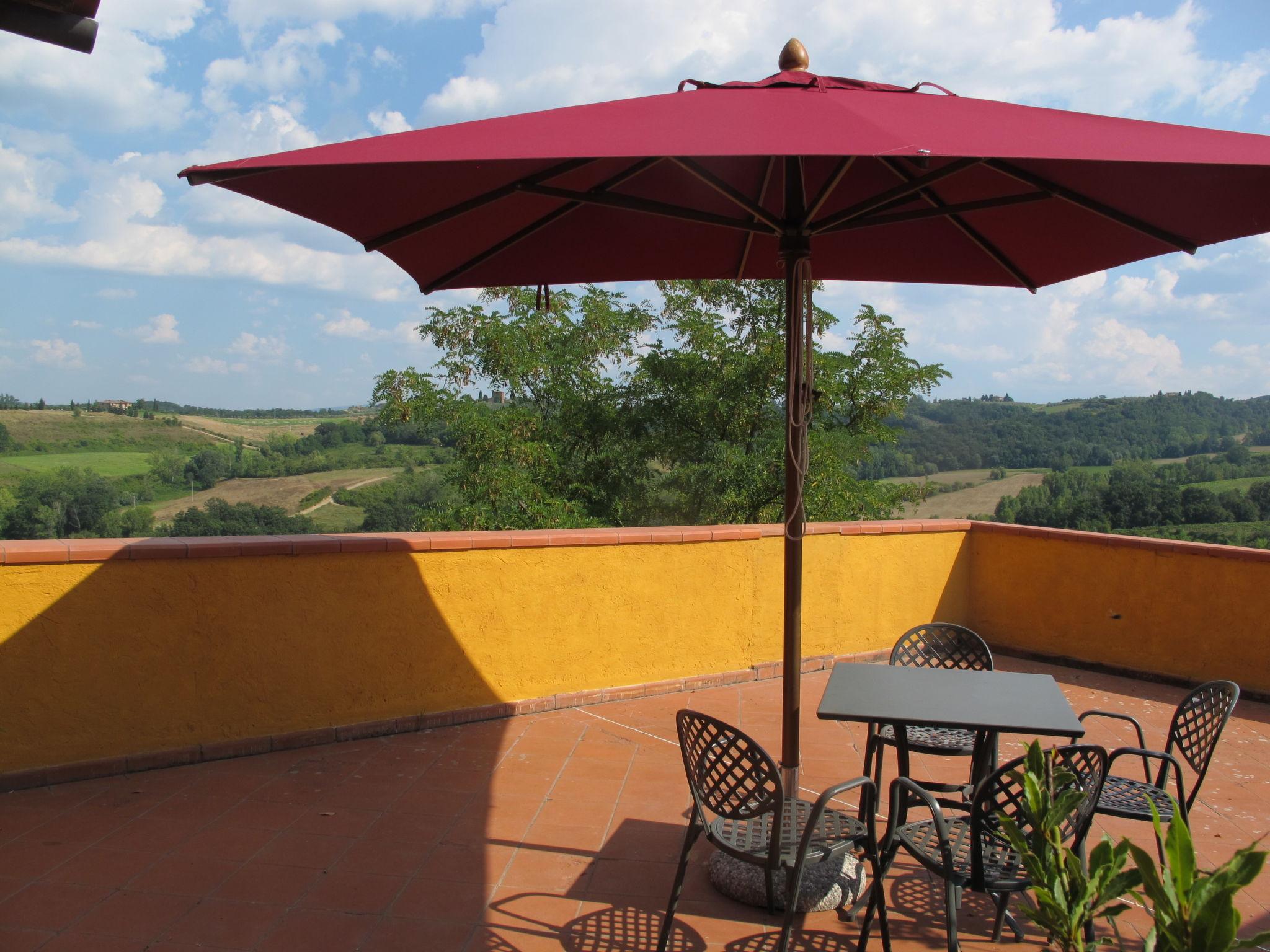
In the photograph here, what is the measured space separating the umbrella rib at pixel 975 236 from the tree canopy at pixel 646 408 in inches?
222

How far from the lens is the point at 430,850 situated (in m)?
3.34

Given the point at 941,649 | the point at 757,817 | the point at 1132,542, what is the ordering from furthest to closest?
the point at 1132,542 → the point at 941,649 → the point at 757,817

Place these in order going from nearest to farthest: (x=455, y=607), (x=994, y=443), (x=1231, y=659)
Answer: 1. (x=455, y=607)
2. (x=1231, y=659)
3. (x=994, y=443)

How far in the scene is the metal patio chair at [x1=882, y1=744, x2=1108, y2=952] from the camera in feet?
7.83

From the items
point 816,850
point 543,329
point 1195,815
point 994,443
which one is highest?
point 543,329

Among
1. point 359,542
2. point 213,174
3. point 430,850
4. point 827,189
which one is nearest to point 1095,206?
point 827,189

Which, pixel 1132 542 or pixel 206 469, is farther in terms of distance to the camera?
pixel 206 469

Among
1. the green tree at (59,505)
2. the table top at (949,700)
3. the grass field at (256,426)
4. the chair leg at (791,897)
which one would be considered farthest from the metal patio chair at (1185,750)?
the grass field at (256,426)

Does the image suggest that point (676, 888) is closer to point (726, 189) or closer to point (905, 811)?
point (905, 811)

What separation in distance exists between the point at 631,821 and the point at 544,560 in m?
1.68

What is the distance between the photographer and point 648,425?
A: 35.5 feet

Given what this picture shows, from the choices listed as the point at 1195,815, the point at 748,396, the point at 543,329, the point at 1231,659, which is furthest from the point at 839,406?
the point at 1195,815

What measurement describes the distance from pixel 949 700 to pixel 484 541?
260 centimetres

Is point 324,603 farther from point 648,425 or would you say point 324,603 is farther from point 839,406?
point 839,406
